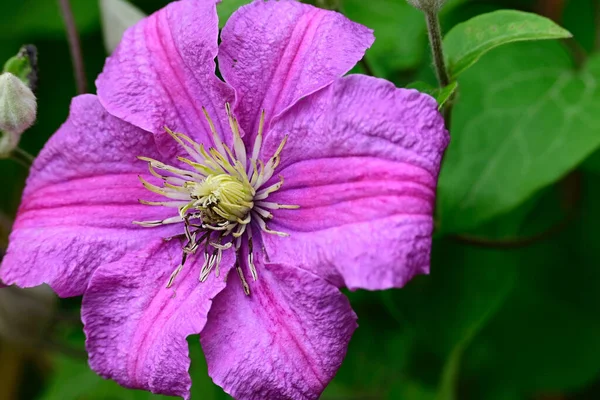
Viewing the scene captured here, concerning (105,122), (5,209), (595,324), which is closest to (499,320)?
(595,324)

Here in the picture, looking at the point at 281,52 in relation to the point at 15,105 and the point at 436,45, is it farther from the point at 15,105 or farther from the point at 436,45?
the point at 15,105

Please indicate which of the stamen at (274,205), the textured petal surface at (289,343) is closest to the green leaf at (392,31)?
the stamen at (274,205)

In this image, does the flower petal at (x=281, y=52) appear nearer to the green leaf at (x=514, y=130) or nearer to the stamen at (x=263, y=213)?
the stamen at (x=263, y=213)

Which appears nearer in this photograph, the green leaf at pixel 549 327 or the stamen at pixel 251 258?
the stamen at pixel 251 258

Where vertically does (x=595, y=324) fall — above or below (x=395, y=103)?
below

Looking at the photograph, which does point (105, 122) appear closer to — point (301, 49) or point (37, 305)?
point (301, 49)

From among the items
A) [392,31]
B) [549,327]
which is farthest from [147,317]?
[549,327]
